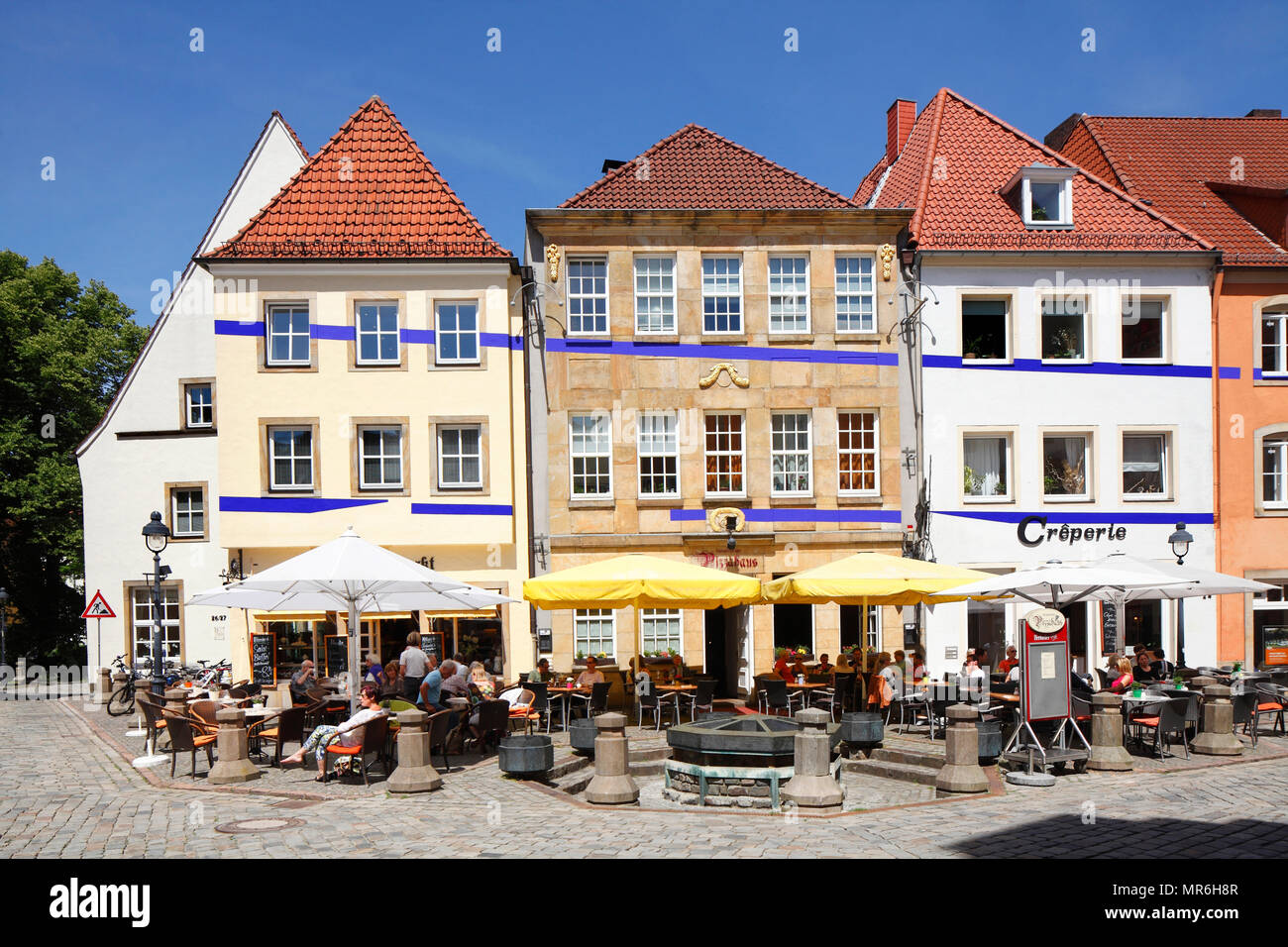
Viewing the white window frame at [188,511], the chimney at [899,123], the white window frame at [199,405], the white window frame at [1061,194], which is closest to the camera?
the white window frame at [1061,194]

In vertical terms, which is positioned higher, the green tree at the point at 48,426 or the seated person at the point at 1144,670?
the green tree at the point at 48,426

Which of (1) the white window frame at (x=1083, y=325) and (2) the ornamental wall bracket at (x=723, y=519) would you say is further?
(1) the white window frame at (x=1083, y=325)

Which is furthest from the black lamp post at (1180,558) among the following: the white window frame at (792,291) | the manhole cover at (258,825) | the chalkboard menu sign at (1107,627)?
the manhole cover at (258,825)

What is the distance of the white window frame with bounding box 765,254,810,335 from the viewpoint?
24062mm

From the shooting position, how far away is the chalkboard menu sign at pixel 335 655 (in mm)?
23141

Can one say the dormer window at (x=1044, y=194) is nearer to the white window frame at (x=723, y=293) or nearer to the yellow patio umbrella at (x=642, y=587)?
the white window frame at (x=723, y=293)

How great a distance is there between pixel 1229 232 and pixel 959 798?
1938cm

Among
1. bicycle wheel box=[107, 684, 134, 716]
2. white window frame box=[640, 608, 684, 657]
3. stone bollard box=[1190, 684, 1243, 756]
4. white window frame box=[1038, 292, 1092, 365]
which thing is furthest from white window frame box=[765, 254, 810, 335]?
bicycle wheel box=[107, 684, 134, 716]

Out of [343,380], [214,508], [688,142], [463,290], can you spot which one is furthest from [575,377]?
[214,508]

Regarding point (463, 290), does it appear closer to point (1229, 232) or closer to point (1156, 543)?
point (1156, 543)

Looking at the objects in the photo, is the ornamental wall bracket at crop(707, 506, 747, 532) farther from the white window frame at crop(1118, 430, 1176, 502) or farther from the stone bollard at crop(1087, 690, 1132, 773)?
the stone bollard at crop(1087, 690, 1132, 773)

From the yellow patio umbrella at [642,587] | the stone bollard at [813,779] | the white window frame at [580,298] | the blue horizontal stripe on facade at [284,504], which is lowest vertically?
the stone bollard at [813,779]

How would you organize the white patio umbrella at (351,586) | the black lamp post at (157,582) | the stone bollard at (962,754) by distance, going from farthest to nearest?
the black lamp post at (157,582)
the white patio umbrella at (351,586)
the stone bollard at (962,754)

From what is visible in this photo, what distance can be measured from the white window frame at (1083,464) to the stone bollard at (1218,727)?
913cm
